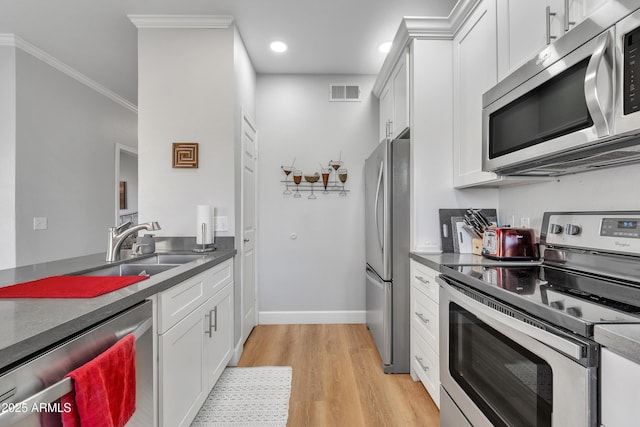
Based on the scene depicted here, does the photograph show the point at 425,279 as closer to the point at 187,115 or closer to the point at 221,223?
the point at 221,223

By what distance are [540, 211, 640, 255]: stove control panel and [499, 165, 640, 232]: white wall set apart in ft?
0.21

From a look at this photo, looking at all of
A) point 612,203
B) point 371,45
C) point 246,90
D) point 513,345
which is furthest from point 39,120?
point 612,203

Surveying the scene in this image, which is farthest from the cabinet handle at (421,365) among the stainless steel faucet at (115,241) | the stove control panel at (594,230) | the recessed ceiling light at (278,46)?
the recessed ceiling light at (278,46)

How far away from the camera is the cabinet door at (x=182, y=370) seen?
1.34 m

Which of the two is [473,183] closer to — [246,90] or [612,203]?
[612,203]

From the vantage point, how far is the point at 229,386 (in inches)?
85.8

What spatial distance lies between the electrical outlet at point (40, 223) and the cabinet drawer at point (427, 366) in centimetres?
351

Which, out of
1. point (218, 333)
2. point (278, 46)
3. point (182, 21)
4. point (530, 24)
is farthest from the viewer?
point (278, 46)

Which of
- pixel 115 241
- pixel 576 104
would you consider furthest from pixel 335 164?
pixel 576 104

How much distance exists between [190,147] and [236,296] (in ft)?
4.15

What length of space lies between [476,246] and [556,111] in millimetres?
1077

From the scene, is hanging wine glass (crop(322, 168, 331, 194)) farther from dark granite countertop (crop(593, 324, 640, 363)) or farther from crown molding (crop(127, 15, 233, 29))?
dark granite countertop (crop(593, 324, 640, 363))

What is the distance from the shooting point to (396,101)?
266 cm

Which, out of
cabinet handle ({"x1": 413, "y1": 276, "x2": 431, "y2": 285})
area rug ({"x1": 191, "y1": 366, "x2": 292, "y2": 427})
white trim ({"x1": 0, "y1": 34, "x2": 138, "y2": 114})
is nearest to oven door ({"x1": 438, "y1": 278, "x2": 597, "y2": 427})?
cabinet handle ({"x1": 413, "y1": 276, "x2": 431, "y2": 285})
